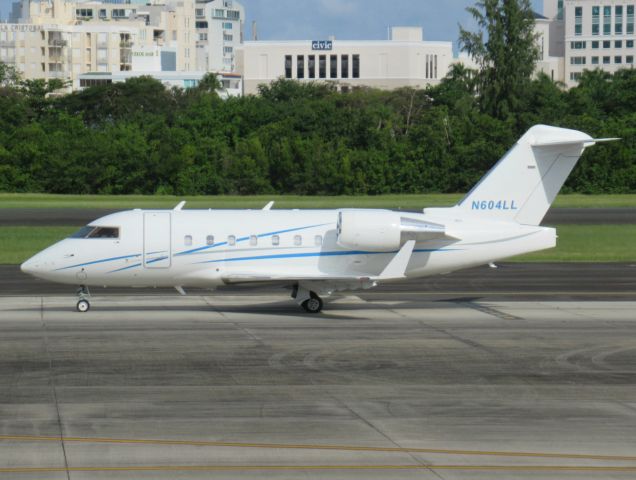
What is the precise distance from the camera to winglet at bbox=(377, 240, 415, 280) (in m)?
30.2

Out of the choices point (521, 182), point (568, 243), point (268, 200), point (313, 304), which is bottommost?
point (268, 200)

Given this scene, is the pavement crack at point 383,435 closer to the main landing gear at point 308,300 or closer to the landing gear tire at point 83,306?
the main landing gear at point 308,300

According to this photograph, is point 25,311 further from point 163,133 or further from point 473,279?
point 163,133

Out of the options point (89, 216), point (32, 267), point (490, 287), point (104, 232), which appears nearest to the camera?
point (32, 267)

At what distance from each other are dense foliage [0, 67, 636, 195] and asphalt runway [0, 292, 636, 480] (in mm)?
71146

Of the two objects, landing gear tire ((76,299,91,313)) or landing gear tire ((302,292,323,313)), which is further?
landing gear tire ((302,292,323,313))

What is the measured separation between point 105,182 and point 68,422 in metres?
89.5

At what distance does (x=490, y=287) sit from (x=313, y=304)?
9.26 metres

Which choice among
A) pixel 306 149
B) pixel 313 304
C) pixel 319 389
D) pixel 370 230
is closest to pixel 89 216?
pixel 306 149

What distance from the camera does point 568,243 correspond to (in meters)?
57.2

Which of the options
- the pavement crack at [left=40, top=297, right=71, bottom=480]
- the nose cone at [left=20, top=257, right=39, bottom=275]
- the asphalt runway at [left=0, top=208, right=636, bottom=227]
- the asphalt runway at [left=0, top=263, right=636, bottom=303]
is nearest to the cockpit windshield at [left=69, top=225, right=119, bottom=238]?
the nose cone at [left=20, top=257, right=39, bottom=275]

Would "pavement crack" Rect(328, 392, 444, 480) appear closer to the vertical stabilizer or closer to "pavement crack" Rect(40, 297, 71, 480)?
"pavement crack" Rect(40, 297, 71, 480)

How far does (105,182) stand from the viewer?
106 meters

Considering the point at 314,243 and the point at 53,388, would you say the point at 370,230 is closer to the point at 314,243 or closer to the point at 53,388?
the point at 314,243
